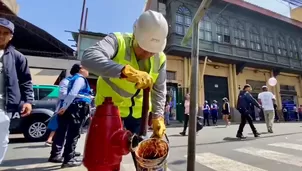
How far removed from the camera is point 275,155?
4250mm

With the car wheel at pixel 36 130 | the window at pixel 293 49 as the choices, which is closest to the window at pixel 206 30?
the window at pixel 293 49

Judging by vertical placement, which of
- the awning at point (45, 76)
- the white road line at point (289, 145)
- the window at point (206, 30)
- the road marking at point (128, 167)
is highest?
the window at point (206, 30)

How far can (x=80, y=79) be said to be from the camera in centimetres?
355

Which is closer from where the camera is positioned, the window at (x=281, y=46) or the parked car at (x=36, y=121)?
the parked car at (x=36, y=121)

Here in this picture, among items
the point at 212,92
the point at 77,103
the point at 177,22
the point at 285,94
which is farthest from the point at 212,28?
the point at 77,103

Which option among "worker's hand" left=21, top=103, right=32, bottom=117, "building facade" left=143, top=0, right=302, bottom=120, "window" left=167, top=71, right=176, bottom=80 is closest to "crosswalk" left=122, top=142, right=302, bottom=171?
"worker's hand" left=21, top=103, right=32, bottom=117

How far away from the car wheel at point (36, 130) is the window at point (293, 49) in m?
21.6

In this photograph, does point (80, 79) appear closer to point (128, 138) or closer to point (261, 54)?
point (128, 138)

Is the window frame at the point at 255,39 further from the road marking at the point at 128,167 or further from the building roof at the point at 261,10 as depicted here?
the road marking at the point at 128,167

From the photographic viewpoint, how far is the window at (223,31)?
651 inches

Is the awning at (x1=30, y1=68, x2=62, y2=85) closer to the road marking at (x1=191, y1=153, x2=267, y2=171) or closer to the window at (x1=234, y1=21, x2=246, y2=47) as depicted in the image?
the road marking at (x1=191, y1=153, x2=267, y2=171)

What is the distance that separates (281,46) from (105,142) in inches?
893

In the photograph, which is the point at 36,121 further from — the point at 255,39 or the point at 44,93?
the point at 255,39

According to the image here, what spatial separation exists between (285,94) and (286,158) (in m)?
18.6
